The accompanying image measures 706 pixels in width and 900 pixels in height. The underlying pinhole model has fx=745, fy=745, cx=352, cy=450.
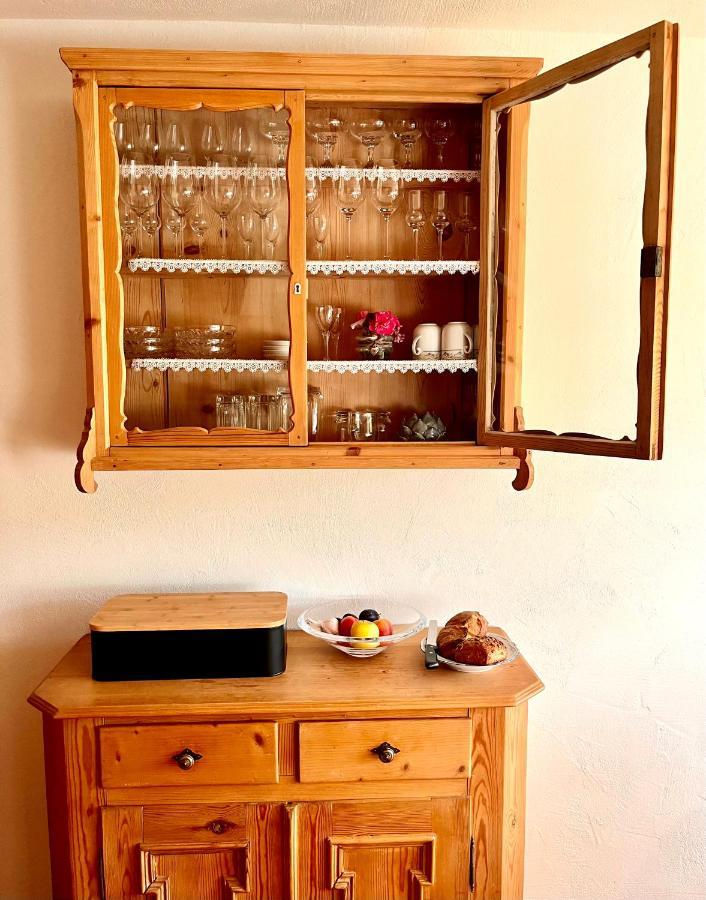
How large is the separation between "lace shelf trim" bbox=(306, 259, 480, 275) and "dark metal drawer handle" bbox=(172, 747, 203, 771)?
109cm

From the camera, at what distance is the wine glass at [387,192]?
1739 millimetres

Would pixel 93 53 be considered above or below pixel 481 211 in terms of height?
above

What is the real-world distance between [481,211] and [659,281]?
0.48 metres

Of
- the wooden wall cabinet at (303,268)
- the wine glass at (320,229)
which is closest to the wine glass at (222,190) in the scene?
the wooden wall cabinet at (303,268)

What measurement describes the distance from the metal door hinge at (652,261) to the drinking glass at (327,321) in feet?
2.37

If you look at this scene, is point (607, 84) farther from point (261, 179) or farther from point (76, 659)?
point (76, 659)

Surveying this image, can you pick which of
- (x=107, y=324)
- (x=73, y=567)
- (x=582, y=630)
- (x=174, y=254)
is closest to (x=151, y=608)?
(x=73, y=567)

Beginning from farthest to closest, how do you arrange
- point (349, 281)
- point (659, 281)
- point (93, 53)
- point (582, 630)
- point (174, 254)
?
point (582, 630)
point (349, 281)
point (174, 254)
point (93, 53)
point (659, 281)

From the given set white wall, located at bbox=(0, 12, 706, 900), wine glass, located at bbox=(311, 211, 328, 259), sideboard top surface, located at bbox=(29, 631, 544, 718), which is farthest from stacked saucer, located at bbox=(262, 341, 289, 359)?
sideboard top surface, located at bbox=(29, 631, 544, 718)

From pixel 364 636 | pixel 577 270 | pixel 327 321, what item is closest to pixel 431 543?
pixel 364 636

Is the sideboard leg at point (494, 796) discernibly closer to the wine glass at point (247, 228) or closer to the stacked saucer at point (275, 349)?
the stacked saucer at point (275, 349)

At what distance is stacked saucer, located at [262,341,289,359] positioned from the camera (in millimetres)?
1736

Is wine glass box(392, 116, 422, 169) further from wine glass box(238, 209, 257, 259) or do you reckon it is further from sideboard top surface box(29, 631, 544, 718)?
sideboard top surface box(29, 631, 544, 718)

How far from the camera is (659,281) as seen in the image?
1.39 meters
